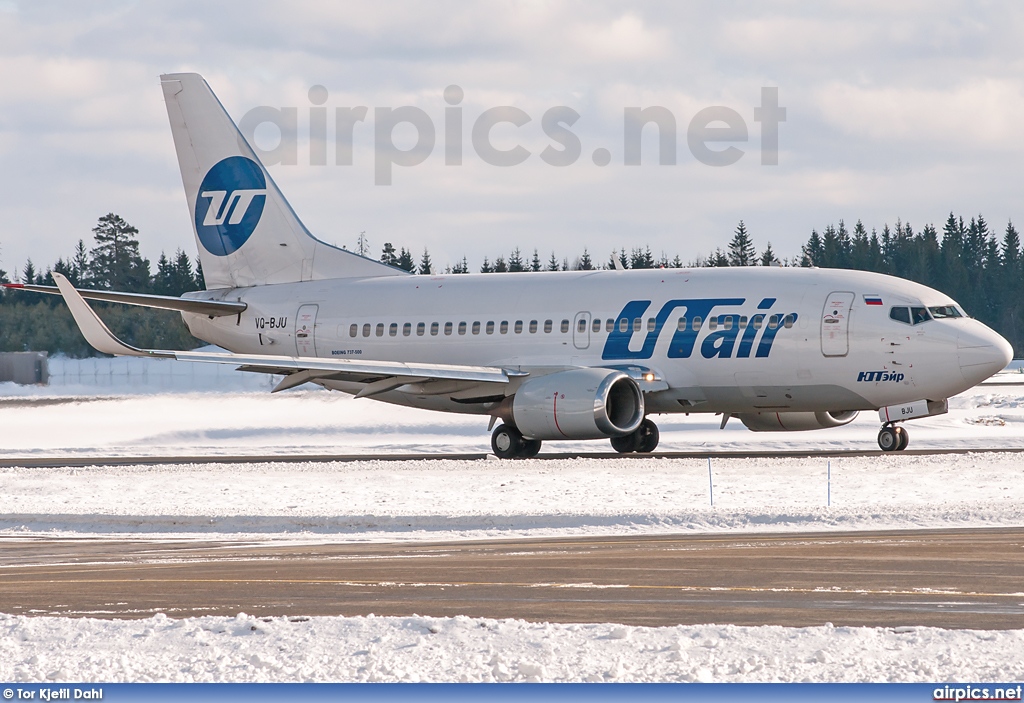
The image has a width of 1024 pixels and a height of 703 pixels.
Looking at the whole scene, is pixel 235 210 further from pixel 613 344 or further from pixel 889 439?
pixel 889 439

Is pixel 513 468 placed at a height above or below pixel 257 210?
below

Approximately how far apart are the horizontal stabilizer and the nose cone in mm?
17114

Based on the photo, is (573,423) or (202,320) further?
(202,320)

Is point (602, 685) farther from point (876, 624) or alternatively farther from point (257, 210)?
point (257, 210)

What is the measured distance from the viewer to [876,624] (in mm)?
11055

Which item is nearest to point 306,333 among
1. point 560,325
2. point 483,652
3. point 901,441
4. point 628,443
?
point 560,325

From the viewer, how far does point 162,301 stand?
3428 centimetres

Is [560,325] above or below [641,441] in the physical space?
above

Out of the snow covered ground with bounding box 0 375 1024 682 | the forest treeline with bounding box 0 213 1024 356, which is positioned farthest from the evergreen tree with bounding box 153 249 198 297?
the snow covered ground with bounding box 0 375 1024 682

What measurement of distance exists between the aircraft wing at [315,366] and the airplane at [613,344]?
0.05 m

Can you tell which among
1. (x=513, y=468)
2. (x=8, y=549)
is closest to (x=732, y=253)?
(x=513, y=468)

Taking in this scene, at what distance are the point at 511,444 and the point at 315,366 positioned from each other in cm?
458

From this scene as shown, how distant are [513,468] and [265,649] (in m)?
18.0

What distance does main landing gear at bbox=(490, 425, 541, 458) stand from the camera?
104 ft
